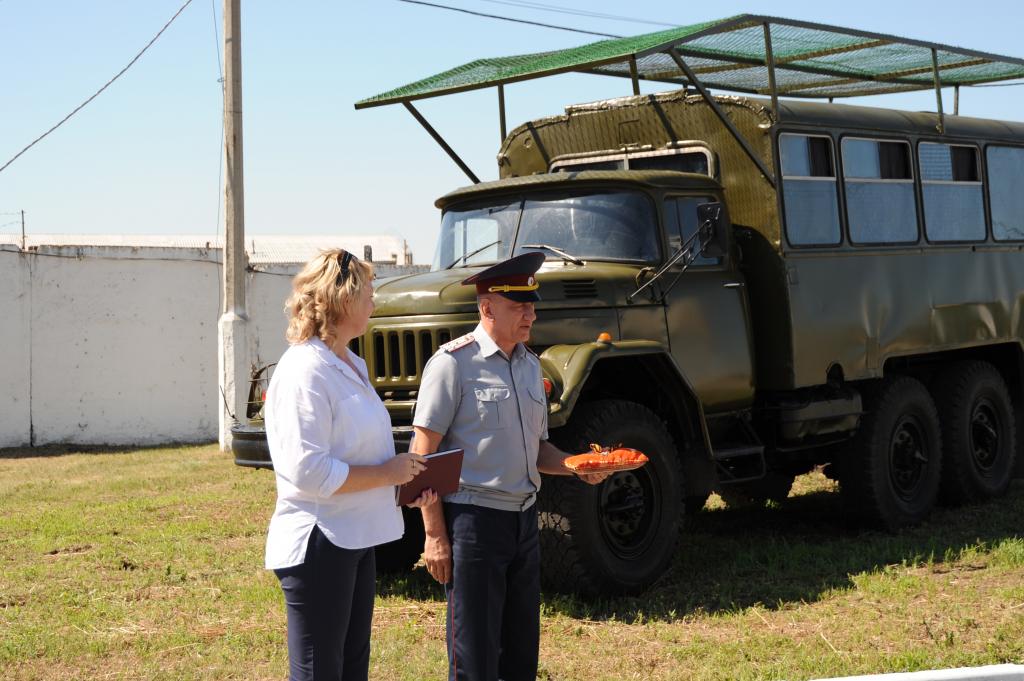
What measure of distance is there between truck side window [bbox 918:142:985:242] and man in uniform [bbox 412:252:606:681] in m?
6.20

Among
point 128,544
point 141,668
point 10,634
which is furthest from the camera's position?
point 128,544

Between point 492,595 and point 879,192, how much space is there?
6170 millimetres

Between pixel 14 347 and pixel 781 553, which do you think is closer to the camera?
pixel 781 553

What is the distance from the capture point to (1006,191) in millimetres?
10641

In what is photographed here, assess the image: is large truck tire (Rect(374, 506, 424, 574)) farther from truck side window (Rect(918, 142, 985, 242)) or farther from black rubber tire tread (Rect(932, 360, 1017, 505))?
truck side window (Rect(918, 142, 985, 242))

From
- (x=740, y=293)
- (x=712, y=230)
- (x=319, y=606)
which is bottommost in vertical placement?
(x=319, y=606)

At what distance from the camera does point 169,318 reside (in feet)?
55.8

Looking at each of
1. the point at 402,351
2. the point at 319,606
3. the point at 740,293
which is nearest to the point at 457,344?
the point at 319,606

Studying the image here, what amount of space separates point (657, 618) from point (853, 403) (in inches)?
114

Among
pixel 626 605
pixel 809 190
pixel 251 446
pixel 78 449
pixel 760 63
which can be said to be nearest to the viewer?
pixel 626 605

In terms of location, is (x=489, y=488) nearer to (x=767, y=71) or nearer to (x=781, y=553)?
(x=781, y=553)

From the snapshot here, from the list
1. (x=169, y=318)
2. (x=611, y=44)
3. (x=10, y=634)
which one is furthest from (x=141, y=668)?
(x=169, y=318)

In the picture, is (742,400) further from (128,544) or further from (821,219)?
(128,544)

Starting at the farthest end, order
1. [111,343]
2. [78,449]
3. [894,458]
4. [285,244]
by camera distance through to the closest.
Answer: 1. [285,244]
2. [111,343]
3. [78,449]
4. [894,458]
